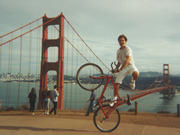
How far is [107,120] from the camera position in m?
4.63

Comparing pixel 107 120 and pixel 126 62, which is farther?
pixel 107 120

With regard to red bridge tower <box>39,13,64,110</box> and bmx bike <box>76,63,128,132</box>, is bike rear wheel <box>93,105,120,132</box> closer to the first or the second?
bmx bike <box>76,63,128,132</box>

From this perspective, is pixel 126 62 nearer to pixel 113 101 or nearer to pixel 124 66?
pixel 124 66

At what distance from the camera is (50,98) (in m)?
8.78

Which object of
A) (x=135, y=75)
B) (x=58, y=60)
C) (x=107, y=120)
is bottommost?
(x=107, y=120)

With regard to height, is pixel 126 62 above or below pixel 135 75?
above

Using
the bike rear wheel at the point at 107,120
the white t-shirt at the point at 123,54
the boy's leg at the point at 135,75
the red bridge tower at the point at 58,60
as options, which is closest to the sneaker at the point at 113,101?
the bike rear wheel at the point at 107,120

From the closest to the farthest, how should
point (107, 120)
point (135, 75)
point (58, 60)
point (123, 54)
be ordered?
point (135, 75)
point (123, 54)
point (107, 120)
point (58, 60)

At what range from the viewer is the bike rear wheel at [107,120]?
4427 mm

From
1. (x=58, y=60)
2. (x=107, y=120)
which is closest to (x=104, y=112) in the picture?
(x=107, y=120)

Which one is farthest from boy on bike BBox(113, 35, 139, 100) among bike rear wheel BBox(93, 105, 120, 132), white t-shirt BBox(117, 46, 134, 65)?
bike rear wheel BBox(93, 105, 120, 132)

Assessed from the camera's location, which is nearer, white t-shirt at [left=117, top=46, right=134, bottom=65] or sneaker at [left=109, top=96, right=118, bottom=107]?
white t-shirt at [left=117, top=46, right=134, bottom=65]

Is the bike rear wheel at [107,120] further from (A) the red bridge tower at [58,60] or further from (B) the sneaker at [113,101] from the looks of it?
(A) the red bridge tower at [58,60]

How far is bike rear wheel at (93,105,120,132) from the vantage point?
4.43m
